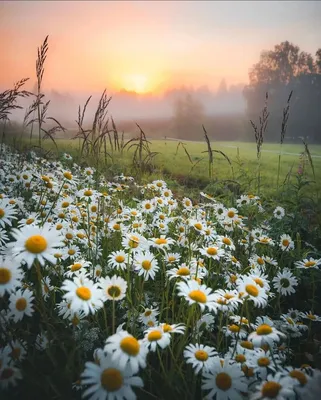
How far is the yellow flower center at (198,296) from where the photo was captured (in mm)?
1027

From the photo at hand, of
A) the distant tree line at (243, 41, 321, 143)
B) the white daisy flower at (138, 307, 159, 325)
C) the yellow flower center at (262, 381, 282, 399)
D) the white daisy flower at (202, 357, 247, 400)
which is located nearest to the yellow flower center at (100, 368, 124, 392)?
the white daisy flower at (202, 357, 247, 400)

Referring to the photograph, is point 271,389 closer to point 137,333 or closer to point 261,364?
point 261,364

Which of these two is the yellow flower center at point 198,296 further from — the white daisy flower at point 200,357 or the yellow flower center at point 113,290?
the yellow flower center at point 113,290

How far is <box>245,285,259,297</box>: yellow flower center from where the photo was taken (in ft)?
3.86

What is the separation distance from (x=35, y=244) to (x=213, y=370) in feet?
2.14

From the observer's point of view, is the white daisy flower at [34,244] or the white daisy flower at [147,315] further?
the white daisy flower at [147,315]

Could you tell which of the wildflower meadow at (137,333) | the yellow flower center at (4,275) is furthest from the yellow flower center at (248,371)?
the yellow flower center at (4,275)

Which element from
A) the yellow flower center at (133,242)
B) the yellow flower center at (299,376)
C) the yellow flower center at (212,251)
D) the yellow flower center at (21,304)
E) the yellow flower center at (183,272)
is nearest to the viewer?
the yellow flower center at (299,376)

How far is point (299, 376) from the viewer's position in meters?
0.88

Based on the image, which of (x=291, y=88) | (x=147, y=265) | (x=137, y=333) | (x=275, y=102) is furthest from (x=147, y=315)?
(x=275, y=102)

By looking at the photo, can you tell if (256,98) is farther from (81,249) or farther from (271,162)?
(81,249)

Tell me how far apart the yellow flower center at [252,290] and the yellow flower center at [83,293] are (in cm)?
59

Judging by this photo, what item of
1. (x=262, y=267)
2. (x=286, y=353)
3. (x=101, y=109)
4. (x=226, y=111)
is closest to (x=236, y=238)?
(x=262, y=267)

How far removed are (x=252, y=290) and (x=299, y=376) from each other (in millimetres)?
344
